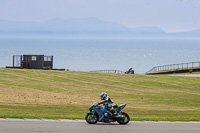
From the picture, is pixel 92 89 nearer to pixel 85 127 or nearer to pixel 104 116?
pixel 104 116

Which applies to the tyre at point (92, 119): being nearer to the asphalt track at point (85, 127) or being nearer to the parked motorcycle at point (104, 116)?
the parked motorcycle at point (104, 116)

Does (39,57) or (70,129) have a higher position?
(39,57)

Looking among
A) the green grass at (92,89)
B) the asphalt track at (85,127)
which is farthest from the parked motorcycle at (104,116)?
the green grass at (92,89)

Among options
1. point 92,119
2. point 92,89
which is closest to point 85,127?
point 92,119

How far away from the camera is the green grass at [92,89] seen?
27875mm

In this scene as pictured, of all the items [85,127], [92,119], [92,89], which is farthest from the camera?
[92,89]

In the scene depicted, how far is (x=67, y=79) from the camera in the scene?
43.6m

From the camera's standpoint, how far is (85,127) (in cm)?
1573

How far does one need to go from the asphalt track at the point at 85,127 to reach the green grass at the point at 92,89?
861 centimetres

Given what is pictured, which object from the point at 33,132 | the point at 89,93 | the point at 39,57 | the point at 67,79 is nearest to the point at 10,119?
the point at 33,132

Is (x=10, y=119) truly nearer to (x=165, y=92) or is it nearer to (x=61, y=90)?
(x=61, y=90)

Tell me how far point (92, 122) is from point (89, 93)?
18556 mm

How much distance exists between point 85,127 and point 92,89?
22.1m

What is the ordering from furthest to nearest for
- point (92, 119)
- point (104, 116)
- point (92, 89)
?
1. point (92, 89)
2. point (92, 119)
3. point (104, 116)
